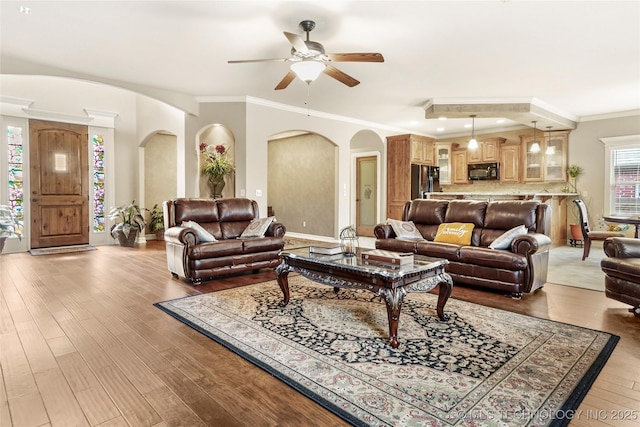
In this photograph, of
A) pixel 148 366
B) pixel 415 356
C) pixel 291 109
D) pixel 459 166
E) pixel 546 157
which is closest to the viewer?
pixel 148 366

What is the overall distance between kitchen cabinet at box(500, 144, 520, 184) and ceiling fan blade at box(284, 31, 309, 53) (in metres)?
7.00

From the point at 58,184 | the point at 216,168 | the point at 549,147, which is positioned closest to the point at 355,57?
the point at 216,168

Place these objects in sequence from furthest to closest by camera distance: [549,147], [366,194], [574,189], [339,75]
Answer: [366,194]
[574,189]
[549,147]
[339,75]

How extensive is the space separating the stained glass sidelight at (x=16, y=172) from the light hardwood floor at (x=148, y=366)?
3.21 meters

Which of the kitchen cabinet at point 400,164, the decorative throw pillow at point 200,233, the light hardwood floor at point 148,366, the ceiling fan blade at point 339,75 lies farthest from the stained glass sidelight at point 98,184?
the kitchen cabinet at point 400,164

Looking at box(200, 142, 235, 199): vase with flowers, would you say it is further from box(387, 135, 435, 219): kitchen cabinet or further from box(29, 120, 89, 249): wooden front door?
box(387, 135, 435, 219): kitchen cabinet

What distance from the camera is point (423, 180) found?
8.78m

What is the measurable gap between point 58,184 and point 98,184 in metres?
0.68

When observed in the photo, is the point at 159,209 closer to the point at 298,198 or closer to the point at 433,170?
the point at 298,198

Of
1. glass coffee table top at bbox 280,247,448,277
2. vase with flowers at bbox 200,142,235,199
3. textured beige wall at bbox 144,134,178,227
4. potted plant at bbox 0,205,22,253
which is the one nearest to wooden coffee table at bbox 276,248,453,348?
glass coffee table top at bbox 280,247,448,277

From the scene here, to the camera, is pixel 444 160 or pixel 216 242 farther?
pixel 444 160

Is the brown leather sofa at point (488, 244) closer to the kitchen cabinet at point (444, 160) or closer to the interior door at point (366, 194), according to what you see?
the interior door at point (366, 194)

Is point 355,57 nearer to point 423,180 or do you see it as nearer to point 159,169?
point 423,180

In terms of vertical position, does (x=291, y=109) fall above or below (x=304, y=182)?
above
